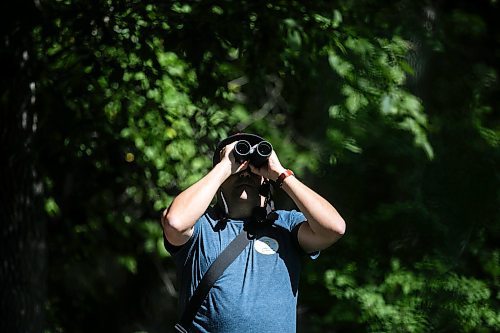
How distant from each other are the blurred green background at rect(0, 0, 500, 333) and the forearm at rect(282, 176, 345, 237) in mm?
2217

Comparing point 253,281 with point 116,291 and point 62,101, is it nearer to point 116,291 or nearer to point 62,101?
point 62,101

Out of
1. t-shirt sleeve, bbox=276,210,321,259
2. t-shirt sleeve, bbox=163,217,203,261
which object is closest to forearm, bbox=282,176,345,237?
t-shirt sleeve, bbox=276,210,321,259

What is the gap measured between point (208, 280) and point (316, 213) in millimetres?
532

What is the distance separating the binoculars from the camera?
11.0ft

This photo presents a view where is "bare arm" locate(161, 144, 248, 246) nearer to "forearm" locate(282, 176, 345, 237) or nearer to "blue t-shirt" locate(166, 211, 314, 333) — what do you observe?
"blue t-shirt" locate(166, 211, 314, 333)

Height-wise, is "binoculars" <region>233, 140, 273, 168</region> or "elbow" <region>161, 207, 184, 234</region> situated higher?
"binoculars" <region>233, 140, 273, 168</region>

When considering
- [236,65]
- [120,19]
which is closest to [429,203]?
[236,65]

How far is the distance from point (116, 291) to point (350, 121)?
12.9 ft

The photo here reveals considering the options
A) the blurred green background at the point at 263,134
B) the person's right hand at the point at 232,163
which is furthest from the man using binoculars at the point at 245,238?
the blurred green background at the point at 263,134

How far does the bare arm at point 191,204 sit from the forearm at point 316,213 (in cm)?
26

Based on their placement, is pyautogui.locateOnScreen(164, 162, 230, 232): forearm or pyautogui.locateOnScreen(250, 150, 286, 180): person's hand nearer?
Answer: pyautogui.locateOnScreen(164, 162, 230, 232): forearm

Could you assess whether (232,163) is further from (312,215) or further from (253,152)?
(312,215)

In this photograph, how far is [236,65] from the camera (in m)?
6.61

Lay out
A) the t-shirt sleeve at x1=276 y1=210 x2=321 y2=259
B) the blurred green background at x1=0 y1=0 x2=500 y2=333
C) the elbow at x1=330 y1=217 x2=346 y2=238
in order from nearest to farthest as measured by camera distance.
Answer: the elbow at x1=330 y1=217 x2=346 y2=238 < the t-shirt sleeve at x1=276 y1=210 x2=321 y2=259 < the blurred green background at x1=0 y1=0 x2=500 y2=333
